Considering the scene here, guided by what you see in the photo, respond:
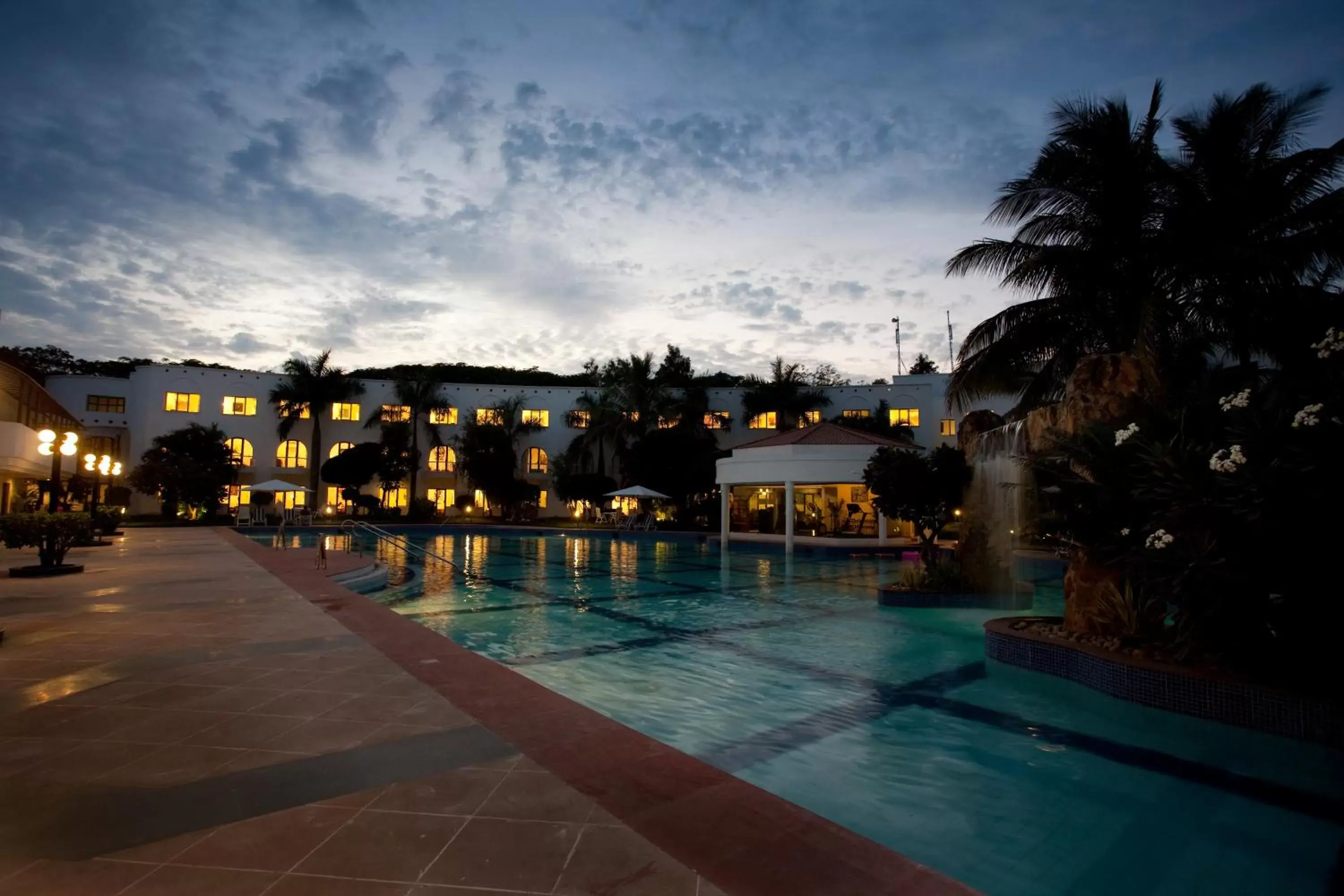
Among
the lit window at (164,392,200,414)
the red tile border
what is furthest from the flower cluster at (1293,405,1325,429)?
the lit window at (164,392,200,414)

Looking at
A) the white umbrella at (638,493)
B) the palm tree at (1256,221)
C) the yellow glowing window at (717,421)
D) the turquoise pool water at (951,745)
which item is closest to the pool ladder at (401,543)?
→ the turquoise pool water at (951,745)

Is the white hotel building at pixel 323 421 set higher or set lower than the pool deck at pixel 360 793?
higher

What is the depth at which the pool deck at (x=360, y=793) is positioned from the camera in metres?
2.47

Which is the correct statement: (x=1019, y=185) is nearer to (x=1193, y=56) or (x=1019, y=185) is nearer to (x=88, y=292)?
(x=1193, y=56)

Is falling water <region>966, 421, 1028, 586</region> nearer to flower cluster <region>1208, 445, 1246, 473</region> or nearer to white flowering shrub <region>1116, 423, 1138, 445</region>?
white flowering shrub <region>1116, 423, 1138, 445</region>

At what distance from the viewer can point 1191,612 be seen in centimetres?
574

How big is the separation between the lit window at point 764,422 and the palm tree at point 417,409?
1738cm

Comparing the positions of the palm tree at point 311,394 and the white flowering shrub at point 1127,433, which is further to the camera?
the palm tree at point 311,394

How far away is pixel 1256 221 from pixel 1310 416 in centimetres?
927

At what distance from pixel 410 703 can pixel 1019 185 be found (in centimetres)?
1355

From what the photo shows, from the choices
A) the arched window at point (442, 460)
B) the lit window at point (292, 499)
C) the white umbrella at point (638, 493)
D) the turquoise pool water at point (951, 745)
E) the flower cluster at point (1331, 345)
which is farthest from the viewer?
the arched window at point (442, 460)

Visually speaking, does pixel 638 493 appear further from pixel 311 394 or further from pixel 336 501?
pixel 311 394

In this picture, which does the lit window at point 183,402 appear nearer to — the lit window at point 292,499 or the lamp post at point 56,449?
the lit window at point 292,499

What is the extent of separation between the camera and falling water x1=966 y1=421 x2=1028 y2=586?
11.9 m
